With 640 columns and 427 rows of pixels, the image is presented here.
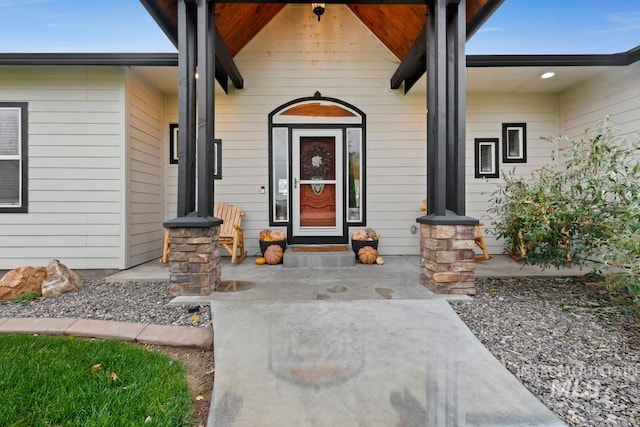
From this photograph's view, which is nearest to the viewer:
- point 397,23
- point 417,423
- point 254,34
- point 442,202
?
point 417,423

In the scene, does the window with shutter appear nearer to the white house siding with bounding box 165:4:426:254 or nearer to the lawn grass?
the white house siding with bounding box 165:4:426:254

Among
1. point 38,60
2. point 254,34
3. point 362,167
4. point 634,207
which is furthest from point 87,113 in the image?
point 634,207

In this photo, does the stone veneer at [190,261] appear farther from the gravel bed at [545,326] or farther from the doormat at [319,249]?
the doormat at [319,249]

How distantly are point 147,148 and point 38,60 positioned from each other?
61.5 inches

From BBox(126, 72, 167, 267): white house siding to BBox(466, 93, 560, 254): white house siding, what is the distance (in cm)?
507

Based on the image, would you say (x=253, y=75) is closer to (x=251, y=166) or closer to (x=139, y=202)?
(x=251, y=166)

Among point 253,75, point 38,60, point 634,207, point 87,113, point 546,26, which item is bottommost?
point 634,207

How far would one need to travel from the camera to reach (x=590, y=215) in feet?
10.1

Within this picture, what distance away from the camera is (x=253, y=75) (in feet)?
17.4

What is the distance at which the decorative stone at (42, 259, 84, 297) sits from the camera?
10.9ft

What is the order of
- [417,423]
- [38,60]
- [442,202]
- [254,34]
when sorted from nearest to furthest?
[417,423] → [442,202] → [38,60] → [254,34]

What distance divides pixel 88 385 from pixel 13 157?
13.5 ft

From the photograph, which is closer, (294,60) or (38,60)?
(38,60)

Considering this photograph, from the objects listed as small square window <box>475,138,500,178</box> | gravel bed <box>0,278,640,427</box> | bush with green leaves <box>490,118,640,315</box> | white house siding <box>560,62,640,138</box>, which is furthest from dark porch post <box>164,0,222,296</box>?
white house siding <box>560,62,640,138</box>
